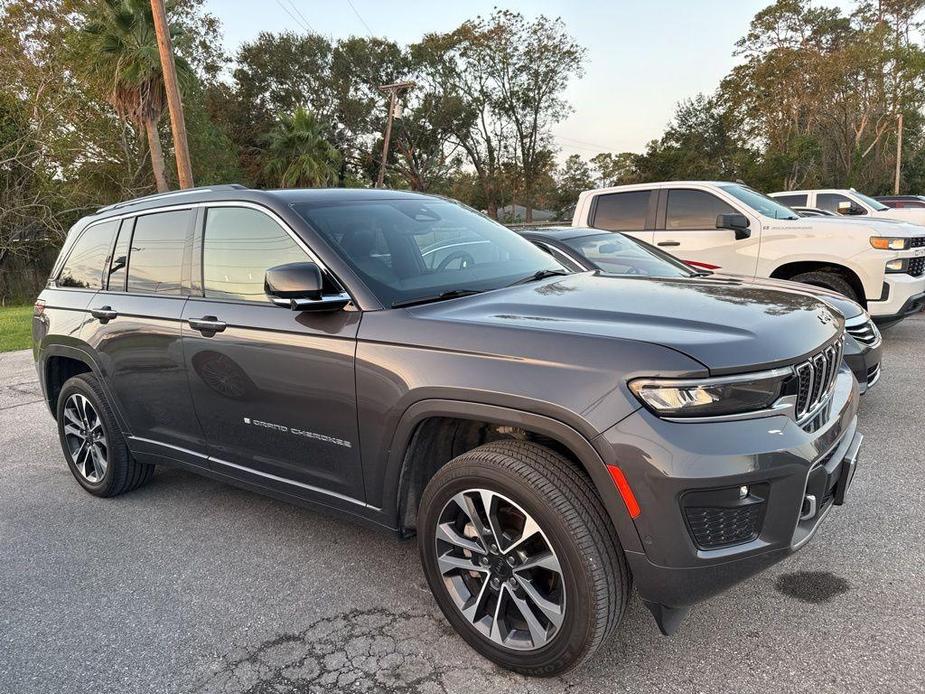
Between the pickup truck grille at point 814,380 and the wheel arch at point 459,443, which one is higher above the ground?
the pickup truck grille at point 814,380

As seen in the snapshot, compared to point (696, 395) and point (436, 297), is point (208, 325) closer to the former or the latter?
point (436, 297)

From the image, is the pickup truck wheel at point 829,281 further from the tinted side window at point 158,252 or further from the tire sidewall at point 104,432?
the tire sidewall at point 104,432

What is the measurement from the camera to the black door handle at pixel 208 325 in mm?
3023

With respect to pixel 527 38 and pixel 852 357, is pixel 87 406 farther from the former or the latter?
pixel 527 38

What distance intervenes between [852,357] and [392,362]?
11.4 feet

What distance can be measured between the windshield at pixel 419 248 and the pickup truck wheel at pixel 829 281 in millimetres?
5007

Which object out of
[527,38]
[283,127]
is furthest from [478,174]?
[283,127]

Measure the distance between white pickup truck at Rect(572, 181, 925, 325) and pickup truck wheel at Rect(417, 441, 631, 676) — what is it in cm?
536

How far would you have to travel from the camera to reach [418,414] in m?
2.33

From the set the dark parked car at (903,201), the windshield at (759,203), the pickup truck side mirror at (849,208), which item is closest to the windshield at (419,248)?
the windshield at (759,203)

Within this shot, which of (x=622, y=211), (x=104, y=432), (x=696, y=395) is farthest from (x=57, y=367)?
(x=622, y=211)

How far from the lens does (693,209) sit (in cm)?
786

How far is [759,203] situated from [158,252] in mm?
6881

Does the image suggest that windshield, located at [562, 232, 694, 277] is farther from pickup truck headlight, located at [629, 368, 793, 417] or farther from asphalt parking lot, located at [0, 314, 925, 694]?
pickup truck headlight, located at [629, 368, 793, 417]
